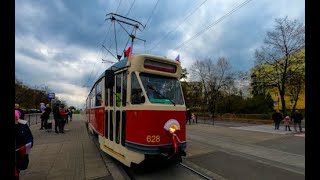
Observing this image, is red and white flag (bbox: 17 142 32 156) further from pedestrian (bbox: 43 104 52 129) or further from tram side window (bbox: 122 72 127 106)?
pedestrian (bbox: 43 104 52 129)

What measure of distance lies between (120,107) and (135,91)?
0.89 metres

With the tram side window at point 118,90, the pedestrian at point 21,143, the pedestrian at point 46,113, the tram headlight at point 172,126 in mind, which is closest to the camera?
the pedestrian at point 21,143

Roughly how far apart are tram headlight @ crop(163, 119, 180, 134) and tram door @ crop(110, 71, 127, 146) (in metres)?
1.25

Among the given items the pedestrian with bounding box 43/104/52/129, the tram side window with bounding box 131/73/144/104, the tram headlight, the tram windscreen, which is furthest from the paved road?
the pedestrian with bounding box 43/104/52/129

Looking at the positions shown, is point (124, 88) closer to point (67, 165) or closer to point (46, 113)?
point (67, 165)

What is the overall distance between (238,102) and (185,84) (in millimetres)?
12485

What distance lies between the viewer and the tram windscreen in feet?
24.3

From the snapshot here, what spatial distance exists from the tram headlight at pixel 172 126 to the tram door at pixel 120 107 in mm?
1253

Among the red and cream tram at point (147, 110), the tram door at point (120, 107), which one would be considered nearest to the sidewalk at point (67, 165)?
the red and cream tram at point (147, 110)

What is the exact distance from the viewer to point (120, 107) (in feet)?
26.3

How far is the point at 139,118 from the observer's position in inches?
278

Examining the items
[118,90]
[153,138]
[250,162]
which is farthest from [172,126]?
[250,162]

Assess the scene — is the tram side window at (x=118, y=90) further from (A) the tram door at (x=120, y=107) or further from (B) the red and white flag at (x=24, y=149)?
(B) the red and white flag at (x=24, y=149)

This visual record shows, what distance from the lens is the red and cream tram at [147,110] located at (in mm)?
7035
